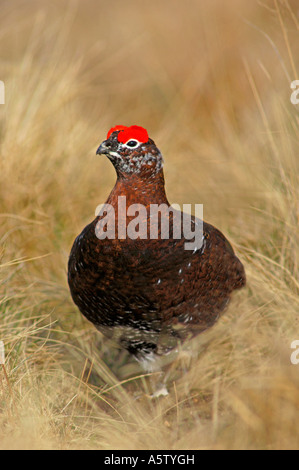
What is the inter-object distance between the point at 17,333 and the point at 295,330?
1523 millimetres

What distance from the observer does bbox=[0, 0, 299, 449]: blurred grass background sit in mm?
2492

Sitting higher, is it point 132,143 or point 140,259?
point 132,143

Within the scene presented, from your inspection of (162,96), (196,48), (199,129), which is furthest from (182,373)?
(196,48)

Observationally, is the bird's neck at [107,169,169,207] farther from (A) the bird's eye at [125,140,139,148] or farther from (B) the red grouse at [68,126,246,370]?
(A) the bird's eye at [125,140,139,148]

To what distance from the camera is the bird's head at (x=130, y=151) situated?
265 cm

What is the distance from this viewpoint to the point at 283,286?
3053 mm

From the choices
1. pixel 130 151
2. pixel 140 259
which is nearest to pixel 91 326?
pixel 140 259

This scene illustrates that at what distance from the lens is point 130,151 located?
265 cm

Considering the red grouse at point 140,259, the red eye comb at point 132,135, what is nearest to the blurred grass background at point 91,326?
the red grouse at point 140,259

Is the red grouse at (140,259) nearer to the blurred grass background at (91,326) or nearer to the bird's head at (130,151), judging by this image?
the bird's head at (130,151)

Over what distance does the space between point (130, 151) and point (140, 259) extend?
503 millimetres

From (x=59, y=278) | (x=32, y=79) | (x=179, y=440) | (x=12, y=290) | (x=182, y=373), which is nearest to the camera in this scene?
(x=179, y=440)

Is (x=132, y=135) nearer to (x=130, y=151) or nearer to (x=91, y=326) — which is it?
(x=130, y=151)

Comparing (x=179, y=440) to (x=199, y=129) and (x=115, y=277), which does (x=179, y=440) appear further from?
(x=199, y=129)
